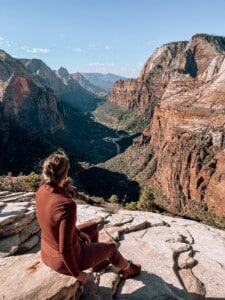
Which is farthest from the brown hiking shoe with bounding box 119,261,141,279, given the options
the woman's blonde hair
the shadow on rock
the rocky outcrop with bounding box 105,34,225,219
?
the rocky outcrop with bounding box 105,34,225,219

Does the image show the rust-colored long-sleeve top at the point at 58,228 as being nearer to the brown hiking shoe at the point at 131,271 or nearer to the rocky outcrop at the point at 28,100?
the brown hiking shoe at the point at 131,271

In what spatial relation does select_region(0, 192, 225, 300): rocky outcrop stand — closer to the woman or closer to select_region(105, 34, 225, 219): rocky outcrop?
the woman

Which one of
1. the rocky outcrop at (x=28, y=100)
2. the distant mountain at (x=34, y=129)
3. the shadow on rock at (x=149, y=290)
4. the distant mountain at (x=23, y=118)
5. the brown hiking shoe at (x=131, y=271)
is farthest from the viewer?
the rocky outcrop at (x=28, y=100)

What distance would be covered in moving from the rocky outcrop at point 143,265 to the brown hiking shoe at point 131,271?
0.10 m

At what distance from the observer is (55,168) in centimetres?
543

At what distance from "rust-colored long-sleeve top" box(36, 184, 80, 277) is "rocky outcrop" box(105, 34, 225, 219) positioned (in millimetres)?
47592

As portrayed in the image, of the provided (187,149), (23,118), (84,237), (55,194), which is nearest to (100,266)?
(84,237)

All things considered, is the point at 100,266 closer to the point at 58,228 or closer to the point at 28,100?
the point at 58,228

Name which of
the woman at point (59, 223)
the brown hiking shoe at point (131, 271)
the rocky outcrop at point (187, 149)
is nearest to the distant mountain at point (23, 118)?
the rocky outcrop at point (187, 149)

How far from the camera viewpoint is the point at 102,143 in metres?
132

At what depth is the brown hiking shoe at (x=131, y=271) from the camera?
273 inches

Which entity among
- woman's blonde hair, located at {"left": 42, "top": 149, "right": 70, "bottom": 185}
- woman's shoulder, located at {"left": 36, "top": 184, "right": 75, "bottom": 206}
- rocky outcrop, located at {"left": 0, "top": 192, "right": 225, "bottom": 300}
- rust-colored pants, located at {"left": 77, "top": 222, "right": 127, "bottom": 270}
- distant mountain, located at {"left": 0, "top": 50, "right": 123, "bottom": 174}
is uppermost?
woman's blonde hair, located at {"left": 42, "top": 149, "right": 70, "bottom": 185}

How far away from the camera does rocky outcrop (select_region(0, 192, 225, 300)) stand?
18.6ft

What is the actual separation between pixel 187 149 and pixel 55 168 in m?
61.8
